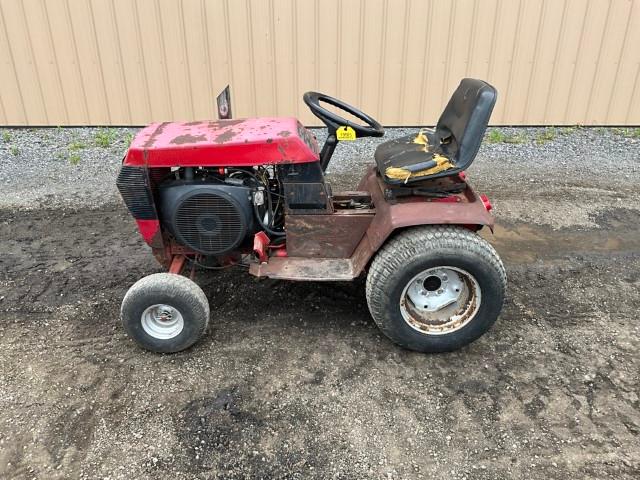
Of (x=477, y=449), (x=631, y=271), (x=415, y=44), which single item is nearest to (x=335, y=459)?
(x=477, y=449)

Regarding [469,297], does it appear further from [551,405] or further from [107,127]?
[107,127]

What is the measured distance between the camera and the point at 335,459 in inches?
89.0

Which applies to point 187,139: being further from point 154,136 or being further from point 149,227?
point 149,227

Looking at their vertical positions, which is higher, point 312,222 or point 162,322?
point 312,222

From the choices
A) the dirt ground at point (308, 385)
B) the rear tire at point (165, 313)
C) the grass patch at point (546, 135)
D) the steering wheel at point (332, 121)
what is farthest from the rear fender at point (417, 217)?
the grass patch at point (546, 135)

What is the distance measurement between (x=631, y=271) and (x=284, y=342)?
2422 mm

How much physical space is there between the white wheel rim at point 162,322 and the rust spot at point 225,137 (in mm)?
892

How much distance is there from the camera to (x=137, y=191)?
284cm

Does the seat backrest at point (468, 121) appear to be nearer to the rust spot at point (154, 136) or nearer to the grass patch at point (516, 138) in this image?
the rust spot at point (154, 136)

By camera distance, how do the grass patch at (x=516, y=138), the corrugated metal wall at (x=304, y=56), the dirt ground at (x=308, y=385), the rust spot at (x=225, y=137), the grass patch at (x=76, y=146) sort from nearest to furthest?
the dirt ground at (x=308, y=385)
the rust spot at (x=225, y=137)
the corrugated metal wall at (x=304, y=56)
the grass patch at (x=76, y=146)
the grass patch at (x=516, y=138)

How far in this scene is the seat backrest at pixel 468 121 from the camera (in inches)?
109

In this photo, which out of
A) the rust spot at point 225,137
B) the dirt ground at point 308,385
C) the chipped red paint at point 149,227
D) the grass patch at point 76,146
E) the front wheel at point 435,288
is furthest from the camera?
the grass patch at point 76,146

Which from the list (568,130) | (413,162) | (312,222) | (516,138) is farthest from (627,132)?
(312,222)

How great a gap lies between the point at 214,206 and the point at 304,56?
11.6ft
